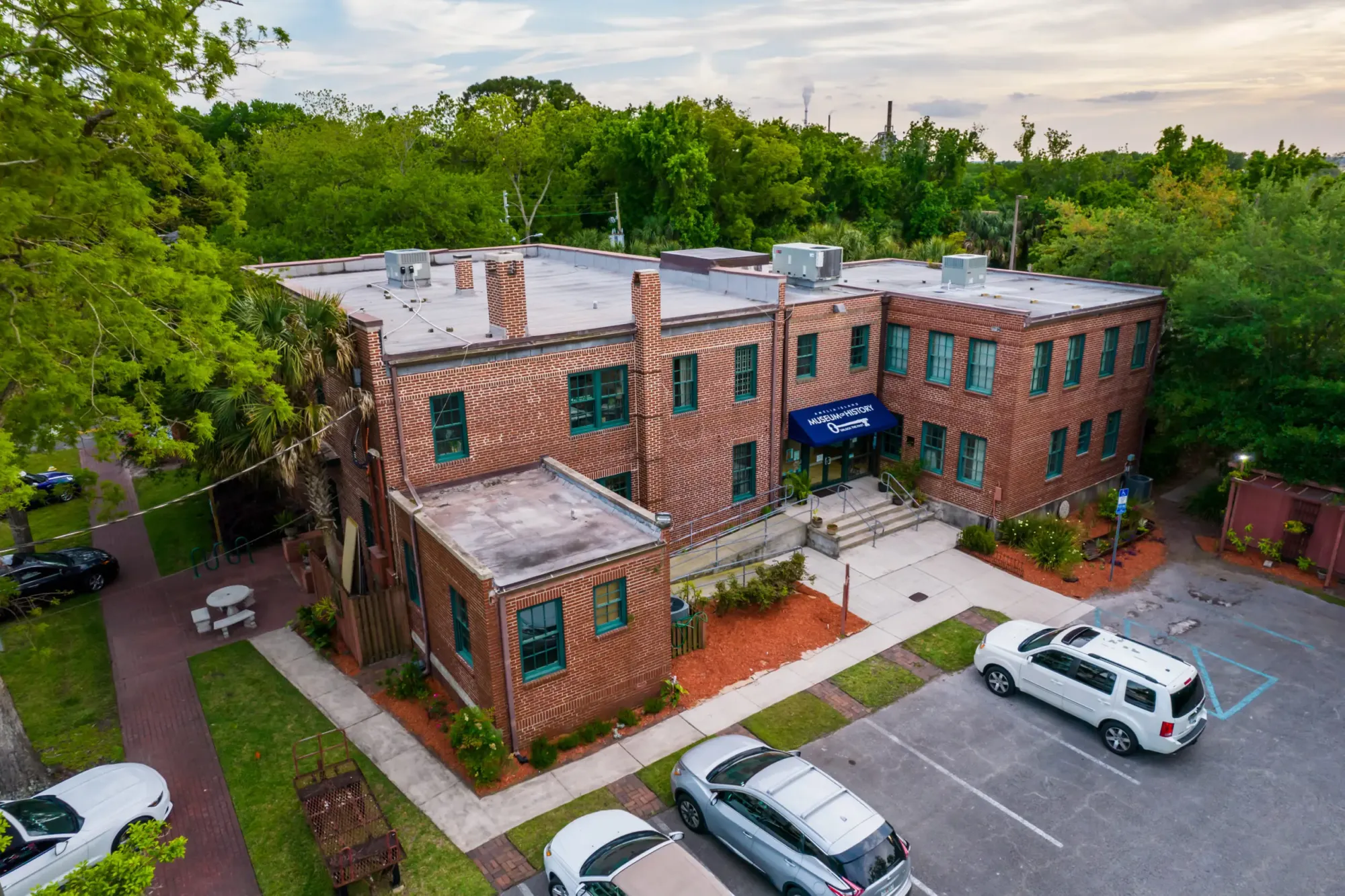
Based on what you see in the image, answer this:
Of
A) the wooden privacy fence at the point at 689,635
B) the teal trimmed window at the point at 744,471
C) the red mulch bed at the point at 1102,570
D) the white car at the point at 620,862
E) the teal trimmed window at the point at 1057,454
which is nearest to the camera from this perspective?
the white car at the point at 620,862

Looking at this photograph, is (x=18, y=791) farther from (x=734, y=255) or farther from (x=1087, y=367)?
(x=1087, y=367)

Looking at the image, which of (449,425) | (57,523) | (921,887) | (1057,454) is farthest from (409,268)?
(921,887)

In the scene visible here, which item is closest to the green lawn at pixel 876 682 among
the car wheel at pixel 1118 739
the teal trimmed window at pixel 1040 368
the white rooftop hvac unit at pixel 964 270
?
the car wheel at pixel 1118 739

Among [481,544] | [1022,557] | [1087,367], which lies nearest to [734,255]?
[1087,367]

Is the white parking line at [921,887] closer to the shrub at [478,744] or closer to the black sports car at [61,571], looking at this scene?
the shrub at [478,744]

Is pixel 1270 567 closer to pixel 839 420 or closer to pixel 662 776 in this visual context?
pixel 839 420

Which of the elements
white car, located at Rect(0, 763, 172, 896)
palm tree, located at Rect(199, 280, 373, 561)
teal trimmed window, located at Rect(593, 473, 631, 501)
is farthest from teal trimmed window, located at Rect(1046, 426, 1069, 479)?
white car, located at Rect(0, 763, 172, 896)

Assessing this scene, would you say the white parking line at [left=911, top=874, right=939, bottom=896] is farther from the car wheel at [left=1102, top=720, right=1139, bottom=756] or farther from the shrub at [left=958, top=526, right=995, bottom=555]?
the shrub at [left=958, top=526, right=995, bottom=555]
